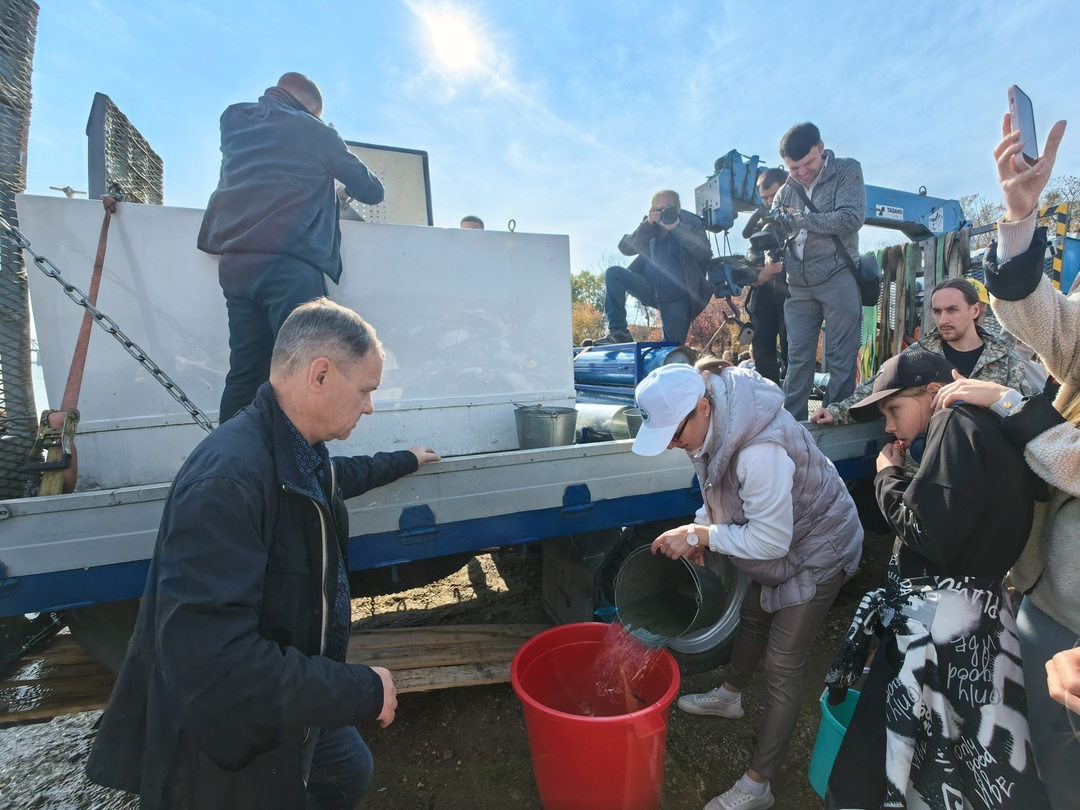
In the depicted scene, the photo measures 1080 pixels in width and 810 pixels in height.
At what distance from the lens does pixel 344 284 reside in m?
2.98

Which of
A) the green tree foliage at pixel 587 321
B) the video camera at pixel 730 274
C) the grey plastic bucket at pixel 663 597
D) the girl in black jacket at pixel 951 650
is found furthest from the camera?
the green tree foliage at pixel 587 321

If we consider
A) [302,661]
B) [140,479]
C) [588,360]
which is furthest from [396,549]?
[588,360]

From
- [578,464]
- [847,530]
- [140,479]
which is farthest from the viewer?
[140,479]

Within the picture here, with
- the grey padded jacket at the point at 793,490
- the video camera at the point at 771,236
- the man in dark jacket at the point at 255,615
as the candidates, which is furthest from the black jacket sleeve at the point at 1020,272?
the video camera at the point at 771,236

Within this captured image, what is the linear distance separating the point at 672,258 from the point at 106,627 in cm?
470

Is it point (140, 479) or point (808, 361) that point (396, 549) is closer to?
point (140, 479)

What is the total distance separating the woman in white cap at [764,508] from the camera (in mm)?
1913

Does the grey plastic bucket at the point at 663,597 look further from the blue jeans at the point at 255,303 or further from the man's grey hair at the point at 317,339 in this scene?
the blue jeans at the point at 255,303

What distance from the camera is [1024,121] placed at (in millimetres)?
1416

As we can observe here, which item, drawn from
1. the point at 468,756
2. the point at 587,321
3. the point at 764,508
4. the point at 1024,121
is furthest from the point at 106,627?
the point at 587,321

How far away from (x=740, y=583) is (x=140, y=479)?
347 cm

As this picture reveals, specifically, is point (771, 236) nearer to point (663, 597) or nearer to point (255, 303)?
point (663, 597)

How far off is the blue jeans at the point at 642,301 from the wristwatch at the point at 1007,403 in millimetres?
3571

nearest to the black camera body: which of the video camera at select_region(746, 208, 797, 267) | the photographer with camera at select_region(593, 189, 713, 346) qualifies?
the photographer with camera at select_region(593, 189, 713, 346)
